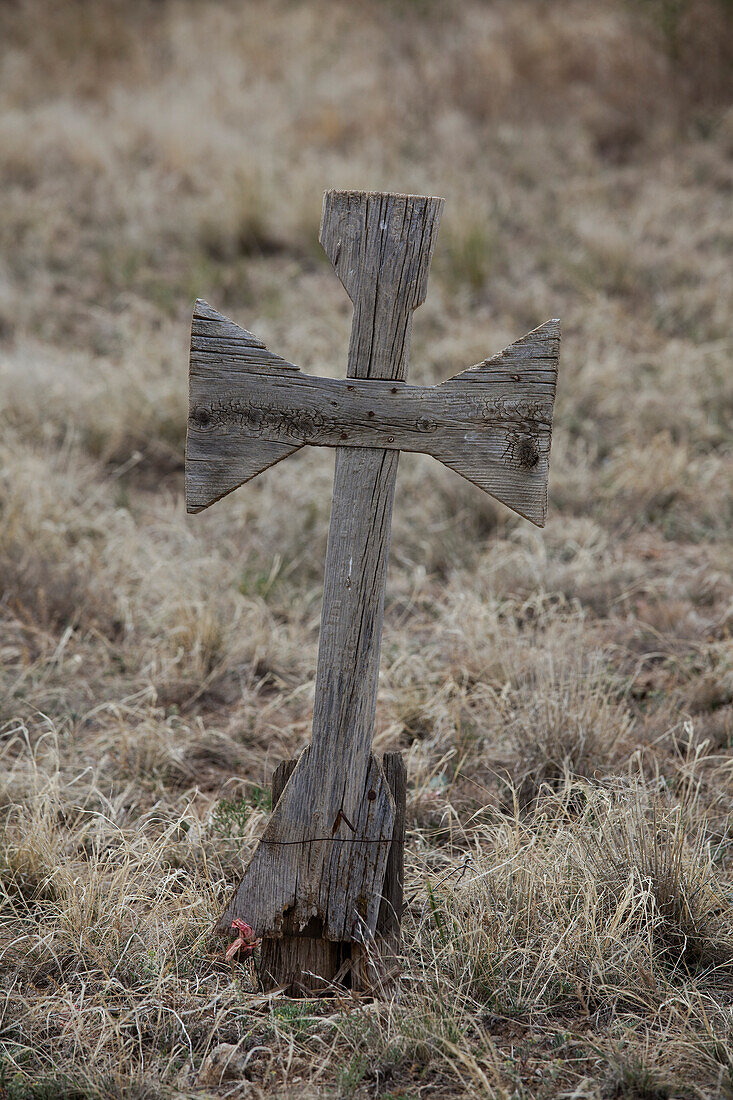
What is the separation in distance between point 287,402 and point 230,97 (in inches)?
362

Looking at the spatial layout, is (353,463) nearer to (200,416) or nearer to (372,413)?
(372,413)

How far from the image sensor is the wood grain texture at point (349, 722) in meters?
2.11

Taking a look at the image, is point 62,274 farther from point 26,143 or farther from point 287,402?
point 287,402

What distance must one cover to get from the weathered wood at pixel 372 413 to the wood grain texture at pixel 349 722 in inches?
2.9

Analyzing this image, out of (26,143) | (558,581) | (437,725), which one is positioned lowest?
(437,725)

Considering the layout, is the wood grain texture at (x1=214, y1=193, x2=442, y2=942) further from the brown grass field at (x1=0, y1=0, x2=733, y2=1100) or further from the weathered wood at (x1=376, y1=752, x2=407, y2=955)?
the brown grass field at (x1=0, y1=0, x2=733, y2=1100)

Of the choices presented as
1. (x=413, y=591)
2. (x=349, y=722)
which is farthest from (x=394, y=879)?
(x=413, y=591)

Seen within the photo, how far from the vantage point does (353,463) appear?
2139mm

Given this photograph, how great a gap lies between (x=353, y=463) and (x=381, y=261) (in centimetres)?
46

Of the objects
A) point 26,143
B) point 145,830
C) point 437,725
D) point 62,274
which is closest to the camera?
point 145,830

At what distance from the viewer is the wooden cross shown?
2092 mm

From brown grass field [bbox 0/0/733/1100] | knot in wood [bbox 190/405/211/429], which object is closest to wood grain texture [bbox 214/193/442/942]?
brown grass field [bbox 0/0/733/1100]

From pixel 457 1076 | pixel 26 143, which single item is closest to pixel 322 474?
pixel 457 1076

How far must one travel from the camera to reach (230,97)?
9.98 meters
